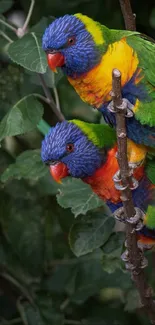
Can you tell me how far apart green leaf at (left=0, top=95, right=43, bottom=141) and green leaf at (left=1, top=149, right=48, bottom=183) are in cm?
16

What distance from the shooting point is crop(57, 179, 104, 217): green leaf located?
198 centimetres

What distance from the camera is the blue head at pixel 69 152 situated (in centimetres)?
173

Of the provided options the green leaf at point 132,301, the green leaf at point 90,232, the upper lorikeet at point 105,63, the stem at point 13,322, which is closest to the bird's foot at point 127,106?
the upper lorikeet at point 105,63

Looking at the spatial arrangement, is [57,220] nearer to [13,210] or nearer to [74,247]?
[13,210]

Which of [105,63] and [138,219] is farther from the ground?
[105,63]

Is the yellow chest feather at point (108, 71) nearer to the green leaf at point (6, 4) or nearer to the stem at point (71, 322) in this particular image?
the green leaf at point (6, 4)

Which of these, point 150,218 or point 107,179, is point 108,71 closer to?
point 107,179

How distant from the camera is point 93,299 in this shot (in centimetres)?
255

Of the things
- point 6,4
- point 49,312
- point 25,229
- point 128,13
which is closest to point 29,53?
point 128,13

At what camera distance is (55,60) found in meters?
1.70

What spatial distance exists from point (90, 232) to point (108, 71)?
568 millimetres

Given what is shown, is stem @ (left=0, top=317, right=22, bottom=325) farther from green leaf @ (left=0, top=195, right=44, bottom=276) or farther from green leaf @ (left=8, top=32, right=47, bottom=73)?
green leaf @ (left=8, top=32, right=47, bottom=73)

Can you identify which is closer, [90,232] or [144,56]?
[144,56]

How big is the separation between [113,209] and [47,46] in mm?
524
